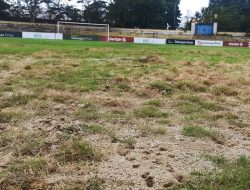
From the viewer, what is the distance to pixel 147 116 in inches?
316

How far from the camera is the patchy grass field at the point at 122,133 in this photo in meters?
4.91

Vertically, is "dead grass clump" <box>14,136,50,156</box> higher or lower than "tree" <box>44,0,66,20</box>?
lower

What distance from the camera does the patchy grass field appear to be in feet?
16.1

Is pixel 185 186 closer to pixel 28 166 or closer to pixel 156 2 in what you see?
pixel 28 166

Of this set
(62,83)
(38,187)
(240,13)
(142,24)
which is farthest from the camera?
(240,13)

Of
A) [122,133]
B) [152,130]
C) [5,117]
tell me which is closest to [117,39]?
[5,117]

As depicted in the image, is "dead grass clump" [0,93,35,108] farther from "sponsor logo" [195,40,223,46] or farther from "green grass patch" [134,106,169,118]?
"sponsor logo" [195,40,223,46]

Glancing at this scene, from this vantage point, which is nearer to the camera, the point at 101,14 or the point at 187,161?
the point at 187,161

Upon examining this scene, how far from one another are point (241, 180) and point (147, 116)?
3.37 meters

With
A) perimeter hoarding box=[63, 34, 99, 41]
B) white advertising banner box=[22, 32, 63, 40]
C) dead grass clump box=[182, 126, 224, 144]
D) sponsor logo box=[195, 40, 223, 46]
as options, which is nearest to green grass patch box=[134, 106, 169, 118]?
dead grass clump box=[182, 126, 224, 144]

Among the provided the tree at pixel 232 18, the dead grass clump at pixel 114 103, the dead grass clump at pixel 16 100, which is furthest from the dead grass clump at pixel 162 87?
the tree at pixel 232 18

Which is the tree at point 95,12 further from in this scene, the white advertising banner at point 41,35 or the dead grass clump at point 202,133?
the dead grass clump at point 202,133

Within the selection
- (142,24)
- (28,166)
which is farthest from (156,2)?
(28,166)

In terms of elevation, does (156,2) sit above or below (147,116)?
above
